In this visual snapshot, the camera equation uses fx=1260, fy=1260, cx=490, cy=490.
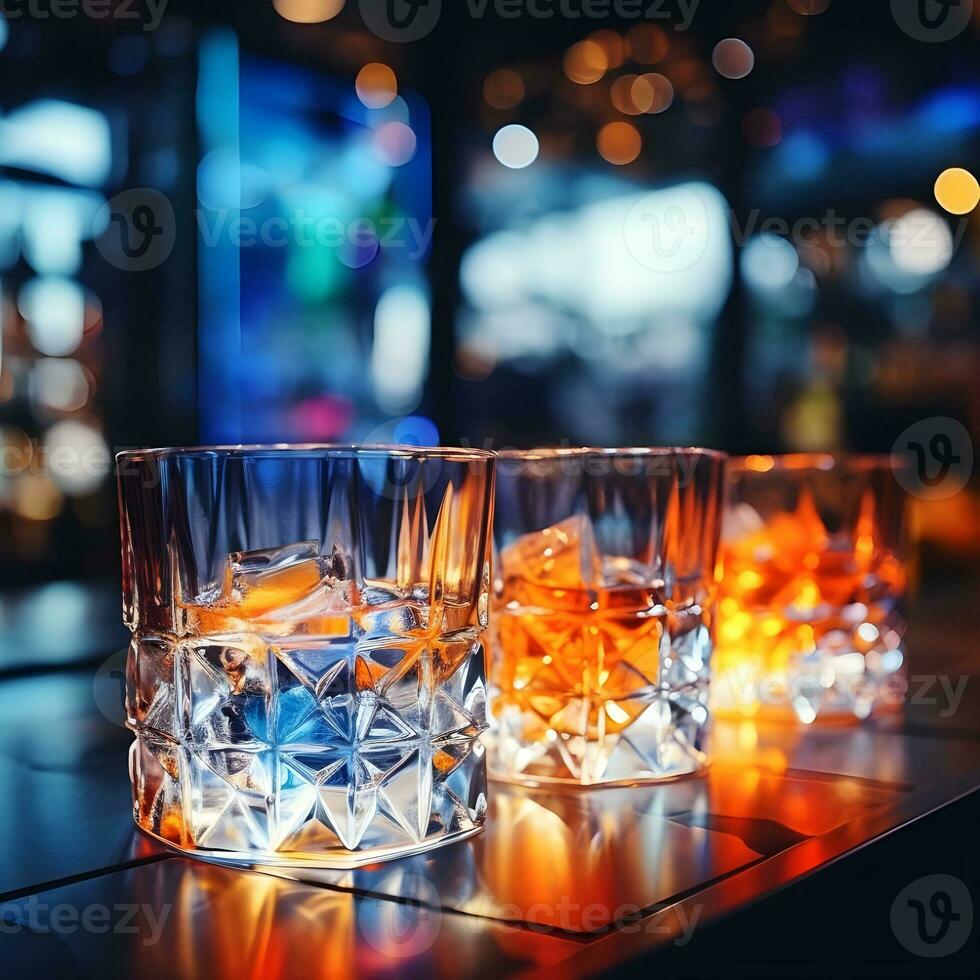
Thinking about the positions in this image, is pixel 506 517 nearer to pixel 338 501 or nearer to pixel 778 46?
pixel 338 501

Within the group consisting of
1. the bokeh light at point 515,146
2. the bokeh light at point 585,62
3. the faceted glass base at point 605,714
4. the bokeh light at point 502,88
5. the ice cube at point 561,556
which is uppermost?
the bokeh light at point 585,62

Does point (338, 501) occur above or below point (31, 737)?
above

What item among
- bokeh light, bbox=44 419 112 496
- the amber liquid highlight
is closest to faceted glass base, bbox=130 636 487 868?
the amber liquid highlight

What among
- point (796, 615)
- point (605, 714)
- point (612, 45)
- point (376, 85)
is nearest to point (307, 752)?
point (605, 714)

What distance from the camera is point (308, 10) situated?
70.4 inches

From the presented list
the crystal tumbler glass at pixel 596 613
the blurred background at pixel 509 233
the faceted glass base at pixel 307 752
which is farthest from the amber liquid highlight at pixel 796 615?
the blurred background at pixel 509 233

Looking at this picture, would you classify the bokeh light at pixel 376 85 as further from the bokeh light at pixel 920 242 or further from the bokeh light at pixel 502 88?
the bokeh light at pixel 920 242

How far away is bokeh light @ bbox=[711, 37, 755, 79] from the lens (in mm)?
1889

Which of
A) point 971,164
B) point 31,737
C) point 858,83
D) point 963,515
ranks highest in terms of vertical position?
point 858,83

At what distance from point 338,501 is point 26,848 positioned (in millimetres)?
250

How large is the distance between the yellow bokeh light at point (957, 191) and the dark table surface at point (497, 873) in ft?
3.33

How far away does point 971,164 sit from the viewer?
1.70 m

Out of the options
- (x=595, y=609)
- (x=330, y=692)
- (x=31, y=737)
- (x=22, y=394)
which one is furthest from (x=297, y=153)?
(x=330, y=692)

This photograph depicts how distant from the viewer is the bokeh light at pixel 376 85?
6.25 feet
